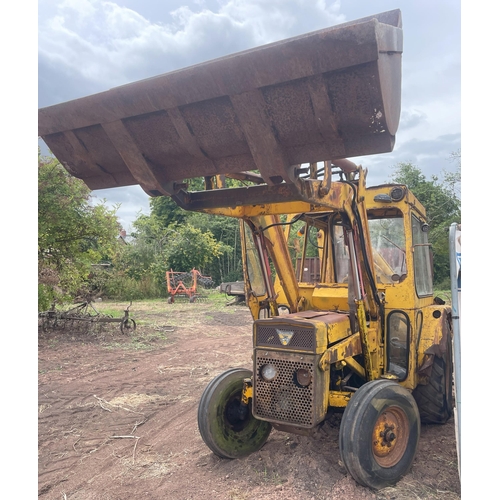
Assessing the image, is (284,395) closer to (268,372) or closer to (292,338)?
(268,372)

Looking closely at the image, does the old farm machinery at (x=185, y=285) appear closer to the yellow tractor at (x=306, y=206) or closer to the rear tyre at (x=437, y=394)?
the yellow tractor at (x=306, y=206)

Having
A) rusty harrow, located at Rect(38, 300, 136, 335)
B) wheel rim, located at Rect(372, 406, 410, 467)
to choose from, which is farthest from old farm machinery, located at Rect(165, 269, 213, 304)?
wheel rim, located at Rect(372, 406, 410, 467)

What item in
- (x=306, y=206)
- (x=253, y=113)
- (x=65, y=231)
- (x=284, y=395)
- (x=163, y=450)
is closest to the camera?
(x=253, y=113)

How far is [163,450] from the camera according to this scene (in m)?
4.39

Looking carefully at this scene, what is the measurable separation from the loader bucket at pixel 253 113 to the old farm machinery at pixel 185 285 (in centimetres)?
1697

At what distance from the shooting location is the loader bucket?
2264 millimetres

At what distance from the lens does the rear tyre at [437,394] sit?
4648 mm

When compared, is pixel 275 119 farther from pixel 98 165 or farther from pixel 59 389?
pixel 59 389

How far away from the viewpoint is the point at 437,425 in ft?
15.8

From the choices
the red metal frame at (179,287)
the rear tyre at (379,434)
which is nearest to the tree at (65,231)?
the rear tyre at (379,434)

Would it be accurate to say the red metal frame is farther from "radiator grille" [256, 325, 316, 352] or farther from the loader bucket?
the loader bucket

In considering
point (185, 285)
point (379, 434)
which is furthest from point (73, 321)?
point (185, 285)

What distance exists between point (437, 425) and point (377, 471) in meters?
1.82

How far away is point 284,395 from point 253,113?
88.6 inches
